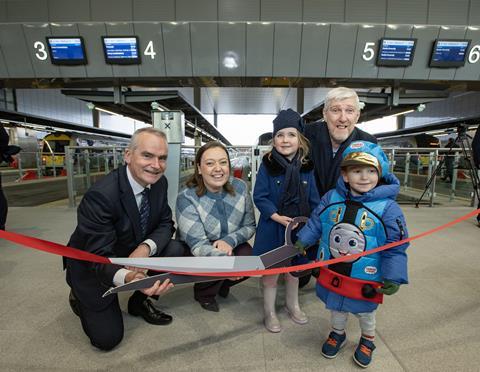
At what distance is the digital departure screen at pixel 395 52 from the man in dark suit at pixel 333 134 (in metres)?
6.63

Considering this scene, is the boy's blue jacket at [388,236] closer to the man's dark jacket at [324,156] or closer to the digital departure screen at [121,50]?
the man's dark jacket at [324,156]

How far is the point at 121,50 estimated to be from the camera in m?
7.08

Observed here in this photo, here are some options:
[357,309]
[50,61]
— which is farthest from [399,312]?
[50,61]

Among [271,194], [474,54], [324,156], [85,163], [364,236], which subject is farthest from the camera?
[85,163]

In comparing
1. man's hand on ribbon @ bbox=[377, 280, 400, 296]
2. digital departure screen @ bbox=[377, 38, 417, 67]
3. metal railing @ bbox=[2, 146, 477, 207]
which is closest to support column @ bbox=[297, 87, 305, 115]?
metal railing @ bbox=[2, 146, 477, 207]

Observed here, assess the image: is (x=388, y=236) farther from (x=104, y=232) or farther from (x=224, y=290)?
(x=104, y=232)

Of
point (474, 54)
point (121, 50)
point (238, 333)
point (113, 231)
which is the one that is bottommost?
point (238, 333)

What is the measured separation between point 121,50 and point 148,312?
24.0ft

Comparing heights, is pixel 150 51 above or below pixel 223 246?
above

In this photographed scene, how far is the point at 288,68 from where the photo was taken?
7379mm

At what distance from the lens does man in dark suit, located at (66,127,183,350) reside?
5.01ft

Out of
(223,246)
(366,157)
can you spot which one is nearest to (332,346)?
(223,246)

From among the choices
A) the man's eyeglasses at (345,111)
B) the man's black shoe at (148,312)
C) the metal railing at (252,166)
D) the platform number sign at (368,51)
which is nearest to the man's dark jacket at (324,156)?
the man's eyeglasses at (345,111)

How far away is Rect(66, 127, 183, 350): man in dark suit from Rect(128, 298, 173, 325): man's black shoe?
0.27 metres
